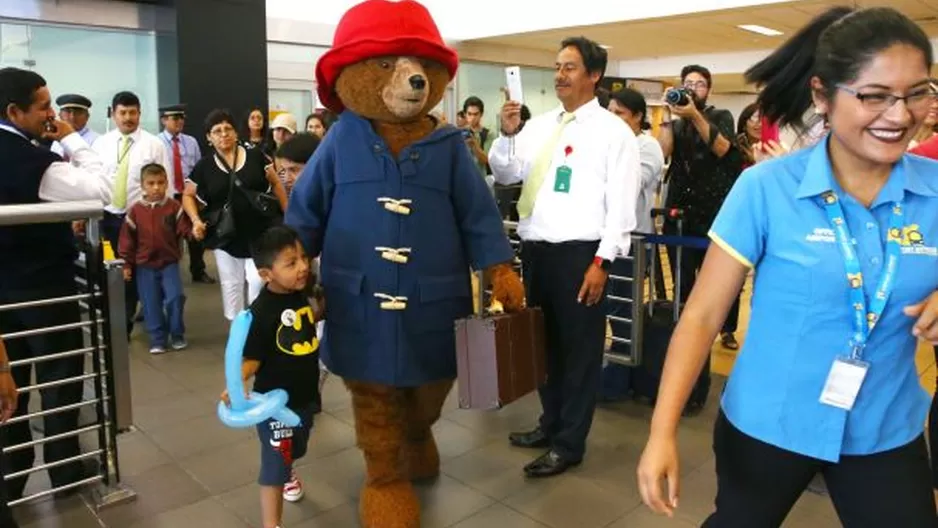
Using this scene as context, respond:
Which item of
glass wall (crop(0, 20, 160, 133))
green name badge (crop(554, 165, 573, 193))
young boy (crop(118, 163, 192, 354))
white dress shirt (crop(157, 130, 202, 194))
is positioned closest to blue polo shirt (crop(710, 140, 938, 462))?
green name badge (crop(554, 165, 573, 193))

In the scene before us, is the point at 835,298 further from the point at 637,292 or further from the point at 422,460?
the point at 637,292

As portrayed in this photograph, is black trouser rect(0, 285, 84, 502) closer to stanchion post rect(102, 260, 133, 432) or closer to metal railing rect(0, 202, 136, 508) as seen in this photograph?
metal railing rect(0, 202, 136, 508)

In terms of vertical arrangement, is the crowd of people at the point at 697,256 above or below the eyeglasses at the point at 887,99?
below

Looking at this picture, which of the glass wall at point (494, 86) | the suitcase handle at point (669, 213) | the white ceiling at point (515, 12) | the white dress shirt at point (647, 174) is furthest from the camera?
the glass wall at point (494, 86)

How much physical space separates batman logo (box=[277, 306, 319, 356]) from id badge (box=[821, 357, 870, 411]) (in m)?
1.47

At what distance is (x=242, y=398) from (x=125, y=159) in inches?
138

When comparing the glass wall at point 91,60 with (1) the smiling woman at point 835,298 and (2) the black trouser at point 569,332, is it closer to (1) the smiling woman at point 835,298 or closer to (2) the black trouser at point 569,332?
(2) the black trouser at point 569,332

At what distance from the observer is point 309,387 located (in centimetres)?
229

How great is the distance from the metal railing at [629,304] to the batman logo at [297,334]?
3.72 ft

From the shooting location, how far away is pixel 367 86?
7.54ft

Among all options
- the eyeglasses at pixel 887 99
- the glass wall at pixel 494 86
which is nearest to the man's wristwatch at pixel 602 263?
the eyeglasses at pixel 887 99

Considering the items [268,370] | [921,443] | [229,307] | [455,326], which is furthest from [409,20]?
[229,307]

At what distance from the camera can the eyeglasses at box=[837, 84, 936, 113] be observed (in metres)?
1.23

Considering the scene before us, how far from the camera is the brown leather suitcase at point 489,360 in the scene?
2.31 meters
